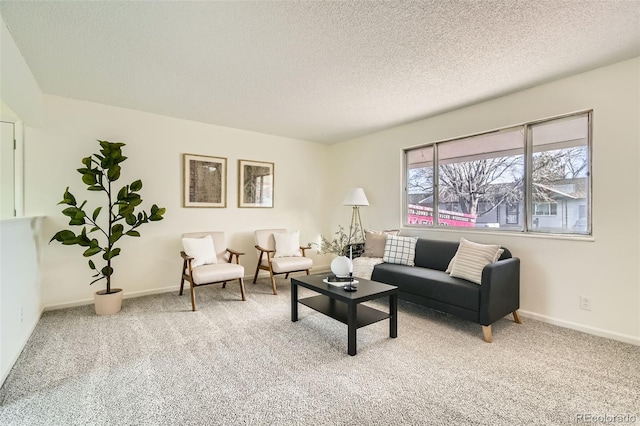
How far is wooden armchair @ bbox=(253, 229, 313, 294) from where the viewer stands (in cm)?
418

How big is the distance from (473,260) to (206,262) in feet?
10.4

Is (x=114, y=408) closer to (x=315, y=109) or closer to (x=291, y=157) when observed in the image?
(x=315, y=109)

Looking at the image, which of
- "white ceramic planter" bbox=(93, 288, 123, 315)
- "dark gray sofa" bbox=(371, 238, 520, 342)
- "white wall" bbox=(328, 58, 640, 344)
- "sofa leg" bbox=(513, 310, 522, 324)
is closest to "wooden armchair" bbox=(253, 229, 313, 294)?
"dark gray sofa" bbox=(371, 238, 520, 342)

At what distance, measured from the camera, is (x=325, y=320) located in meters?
3.03

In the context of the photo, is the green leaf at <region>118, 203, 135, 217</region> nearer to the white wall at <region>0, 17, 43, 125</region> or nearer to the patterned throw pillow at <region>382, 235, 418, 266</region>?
the white wall at <region>0, 17, 43, 125</region>

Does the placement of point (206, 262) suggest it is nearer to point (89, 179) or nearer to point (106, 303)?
point (106, 303)

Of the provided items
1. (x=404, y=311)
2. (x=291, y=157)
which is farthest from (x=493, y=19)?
(x=291, y=157)

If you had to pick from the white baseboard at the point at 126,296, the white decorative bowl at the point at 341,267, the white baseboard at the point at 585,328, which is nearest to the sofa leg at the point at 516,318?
the white baseboard at the point at 585,328

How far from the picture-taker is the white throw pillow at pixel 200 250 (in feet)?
12.4

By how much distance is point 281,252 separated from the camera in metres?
4.55

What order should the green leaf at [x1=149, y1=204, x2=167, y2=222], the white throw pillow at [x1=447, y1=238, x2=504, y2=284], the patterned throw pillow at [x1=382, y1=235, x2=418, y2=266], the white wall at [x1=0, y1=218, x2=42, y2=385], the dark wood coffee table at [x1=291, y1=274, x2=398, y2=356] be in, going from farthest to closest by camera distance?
the patterned throw pillow at [x1=382, y1=235, x2=418, y2=266] → the green leaf at [x1=149, y1=204, x2=167, y2=222] → the white throw pillow at [x1=447, y1=238, x2=504, y2=284] → the dark wood coffee table at [x1=291, y1=274, x2=398, y2=356] → the white wall at [x1=0, y1=218, x2=42, y2=385]

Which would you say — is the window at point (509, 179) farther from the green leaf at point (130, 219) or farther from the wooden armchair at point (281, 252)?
the green leaf at point (130, 219)

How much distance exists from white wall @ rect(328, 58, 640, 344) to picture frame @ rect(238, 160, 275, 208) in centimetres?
321

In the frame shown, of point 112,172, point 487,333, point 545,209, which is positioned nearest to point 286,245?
point 112,172
